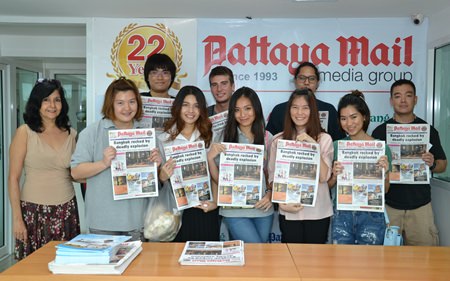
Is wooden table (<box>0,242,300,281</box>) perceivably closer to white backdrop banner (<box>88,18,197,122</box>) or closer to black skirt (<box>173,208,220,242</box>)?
black skirt (<box>173,208,220,242</box>)

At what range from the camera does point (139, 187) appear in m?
2.56

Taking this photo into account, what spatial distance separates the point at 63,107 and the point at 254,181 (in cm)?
156

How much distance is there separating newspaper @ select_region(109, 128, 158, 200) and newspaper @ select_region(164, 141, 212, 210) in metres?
0.15

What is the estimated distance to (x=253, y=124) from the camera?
2910 mm

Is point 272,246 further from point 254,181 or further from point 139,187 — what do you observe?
point 139,187

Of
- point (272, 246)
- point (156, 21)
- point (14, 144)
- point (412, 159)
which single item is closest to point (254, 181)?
point (272, 246)

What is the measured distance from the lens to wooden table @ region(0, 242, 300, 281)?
1.72 m

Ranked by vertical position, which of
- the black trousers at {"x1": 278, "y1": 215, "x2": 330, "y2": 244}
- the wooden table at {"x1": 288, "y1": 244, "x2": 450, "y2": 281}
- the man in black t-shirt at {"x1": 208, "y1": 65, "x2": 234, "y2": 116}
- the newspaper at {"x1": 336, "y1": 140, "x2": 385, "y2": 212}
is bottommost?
the black trousers at {"x1": 278, "y1": 215, "x2": 330, "y2": 244}

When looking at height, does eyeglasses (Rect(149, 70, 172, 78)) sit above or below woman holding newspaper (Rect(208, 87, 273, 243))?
above

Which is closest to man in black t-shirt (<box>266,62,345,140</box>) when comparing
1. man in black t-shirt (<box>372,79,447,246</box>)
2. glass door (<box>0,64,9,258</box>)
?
man in black t-shirt (<box>372,79,447,246</box>)

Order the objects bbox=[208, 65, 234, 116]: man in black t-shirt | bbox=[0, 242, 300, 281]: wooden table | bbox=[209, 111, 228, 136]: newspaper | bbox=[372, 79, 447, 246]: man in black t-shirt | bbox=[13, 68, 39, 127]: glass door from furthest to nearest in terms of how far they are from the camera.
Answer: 1. bbox=[13, 68, 39, 127]: glass door
2. bbox=[208, 65, 234, 116]: man in black t-shirt
3. bbox=[372, 79, 447, 246]: man in black t-shirt
4. bbox=[209, 111, 228, 136]: newspaper
5. bbox=[0, 242, 300, 281]: wooden table

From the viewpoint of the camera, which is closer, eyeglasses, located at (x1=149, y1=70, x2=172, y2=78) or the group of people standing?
the group of people standing

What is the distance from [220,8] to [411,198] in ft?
8.29

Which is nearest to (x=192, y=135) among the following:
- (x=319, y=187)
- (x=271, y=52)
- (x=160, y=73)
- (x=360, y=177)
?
(x=160, y=73)
